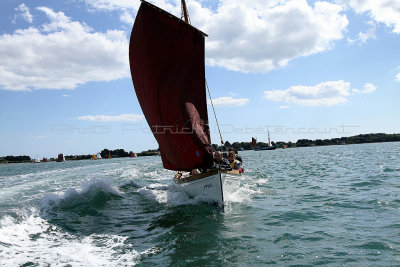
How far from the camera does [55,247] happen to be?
26.3 feet

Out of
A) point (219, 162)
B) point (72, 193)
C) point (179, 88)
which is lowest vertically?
point (72, 193)

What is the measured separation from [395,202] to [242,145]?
16757 cm

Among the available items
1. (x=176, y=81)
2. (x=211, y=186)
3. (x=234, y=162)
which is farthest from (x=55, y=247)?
(x=234, y=162)

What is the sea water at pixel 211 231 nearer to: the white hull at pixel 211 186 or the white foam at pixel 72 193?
the white foam at pixel 72 193

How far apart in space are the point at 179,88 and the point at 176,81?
1.07 feet

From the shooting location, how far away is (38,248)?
25.7 feet

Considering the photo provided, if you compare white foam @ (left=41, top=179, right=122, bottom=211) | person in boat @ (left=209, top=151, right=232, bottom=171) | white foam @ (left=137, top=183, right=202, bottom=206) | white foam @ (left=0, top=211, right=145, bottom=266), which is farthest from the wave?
person in boat @ (left=209, top=151, right=232, bottom=171)

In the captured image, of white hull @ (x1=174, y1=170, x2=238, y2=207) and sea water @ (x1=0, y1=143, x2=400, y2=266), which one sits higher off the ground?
white hull @ (x1=174, y1=170, x2=238, y2=207)

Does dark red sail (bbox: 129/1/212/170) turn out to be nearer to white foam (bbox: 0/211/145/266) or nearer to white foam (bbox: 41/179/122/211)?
white foam (bbox: 0/211/145/266)

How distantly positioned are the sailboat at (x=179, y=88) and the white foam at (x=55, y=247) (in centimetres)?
472

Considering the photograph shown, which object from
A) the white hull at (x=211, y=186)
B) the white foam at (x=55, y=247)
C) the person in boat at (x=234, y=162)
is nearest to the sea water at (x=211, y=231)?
the white foam at (x=55, y=247)

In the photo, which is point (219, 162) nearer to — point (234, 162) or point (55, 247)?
point (234, 162)

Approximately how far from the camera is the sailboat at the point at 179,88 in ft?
41.0

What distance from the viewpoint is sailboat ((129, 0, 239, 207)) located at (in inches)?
492
